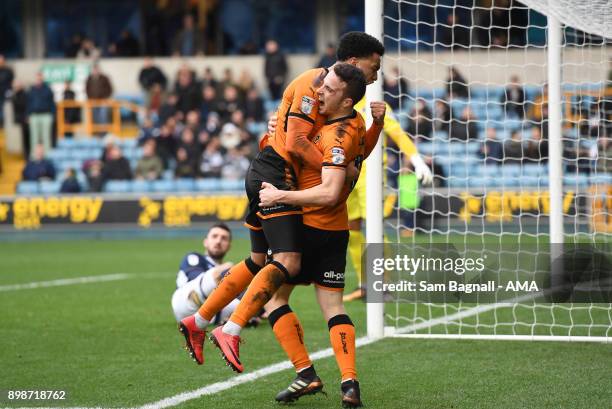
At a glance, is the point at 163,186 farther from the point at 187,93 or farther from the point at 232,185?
the point at 187,93

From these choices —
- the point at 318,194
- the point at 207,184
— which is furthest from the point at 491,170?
the point at 318,194

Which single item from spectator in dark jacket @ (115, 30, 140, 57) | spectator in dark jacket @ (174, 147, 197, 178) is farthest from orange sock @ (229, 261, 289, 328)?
spectator in dark jacket @ (115, 30, 140, 57)

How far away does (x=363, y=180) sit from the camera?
32.2 feet

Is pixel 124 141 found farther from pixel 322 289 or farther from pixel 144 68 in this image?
pixel 322 289

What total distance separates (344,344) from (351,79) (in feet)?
4.67

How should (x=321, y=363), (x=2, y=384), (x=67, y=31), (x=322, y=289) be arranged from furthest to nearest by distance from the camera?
(x=67, y=31) → (x=321, y=363) → (x=2, y=384) → (x=322, y=289)

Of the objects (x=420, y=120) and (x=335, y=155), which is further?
(x=420, y=120)

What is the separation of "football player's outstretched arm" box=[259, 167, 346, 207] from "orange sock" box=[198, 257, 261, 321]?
0.56 meters

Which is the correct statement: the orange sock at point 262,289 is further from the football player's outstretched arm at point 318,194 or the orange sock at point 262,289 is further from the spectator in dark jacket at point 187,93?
the spectator in dark jacket at point 187,93

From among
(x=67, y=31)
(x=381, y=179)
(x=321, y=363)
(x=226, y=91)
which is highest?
(x=67, y=31)

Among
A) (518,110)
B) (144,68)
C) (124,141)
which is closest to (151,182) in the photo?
(124,141)

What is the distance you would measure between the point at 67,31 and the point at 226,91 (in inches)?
296

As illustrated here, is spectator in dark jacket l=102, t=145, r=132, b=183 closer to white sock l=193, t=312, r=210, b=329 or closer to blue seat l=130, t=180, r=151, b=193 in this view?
blue seat l=130, t=180, r=151, b=193

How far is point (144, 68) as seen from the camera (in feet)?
89.2
